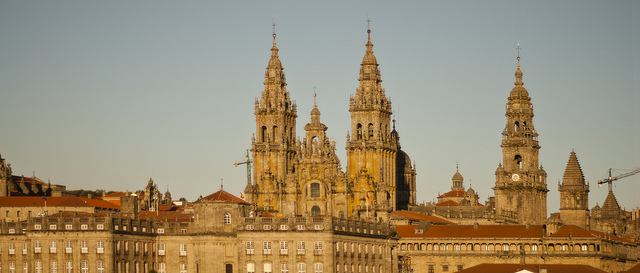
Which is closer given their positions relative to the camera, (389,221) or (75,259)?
(75,259)

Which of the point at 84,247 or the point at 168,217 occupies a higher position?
the point at 168,217

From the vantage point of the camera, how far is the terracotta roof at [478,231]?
186562mm

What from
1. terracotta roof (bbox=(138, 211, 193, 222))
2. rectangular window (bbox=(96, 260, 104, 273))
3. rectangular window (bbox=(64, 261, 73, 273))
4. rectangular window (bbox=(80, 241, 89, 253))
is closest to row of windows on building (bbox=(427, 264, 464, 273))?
terracotta roof (bbox=(138, 211, 193, 222))

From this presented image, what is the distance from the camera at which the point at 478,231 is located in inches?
7436

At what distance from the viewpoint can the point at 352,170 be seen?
654 feet

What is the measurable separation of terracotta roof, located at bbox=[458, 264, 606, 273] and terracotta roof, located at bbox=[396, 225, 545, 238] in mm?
8701

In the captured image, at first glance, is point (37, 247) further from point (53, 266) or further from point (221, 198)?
point (221, 198)

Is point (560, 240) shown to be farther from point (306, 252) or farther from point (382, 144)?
point (306, 252)

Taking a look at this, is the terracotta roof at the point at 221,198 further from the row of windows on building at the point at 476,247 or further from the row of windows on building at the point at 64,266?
the row of windows on building at the point at 476,247

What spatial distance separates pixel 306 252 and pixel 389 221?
1594 inches

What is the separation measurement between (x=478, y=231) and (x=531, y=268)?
18.2 meters

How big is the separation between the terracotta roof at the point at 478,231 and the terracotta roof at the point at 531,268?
8701 mm

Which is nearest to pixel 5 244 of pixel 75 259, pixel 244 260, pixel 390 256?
pixel 75 259

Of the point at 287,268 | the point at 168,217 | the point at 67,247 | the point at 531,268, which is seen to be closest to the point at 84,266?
the point at 67,247
